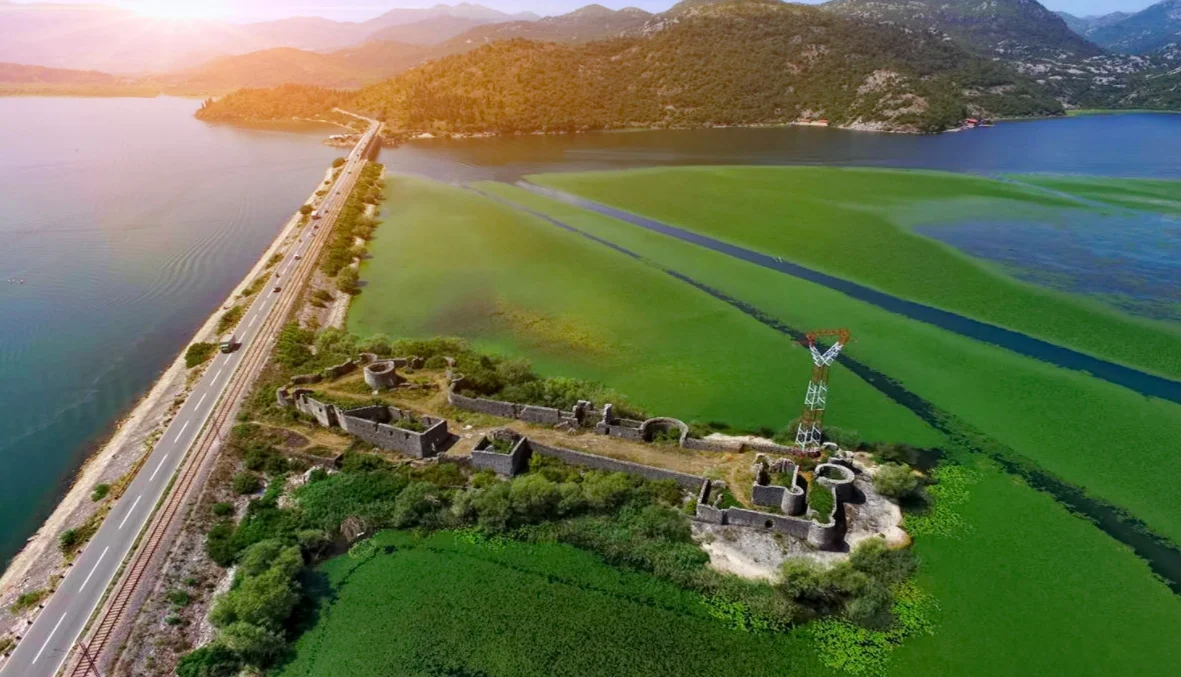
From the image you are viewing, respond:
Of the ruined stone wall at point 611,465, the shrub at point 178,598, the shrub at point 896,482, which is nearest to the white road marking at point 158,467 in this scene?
the shrub at point 178,598

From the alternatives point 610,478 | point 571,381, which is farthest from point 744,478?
point 571,381

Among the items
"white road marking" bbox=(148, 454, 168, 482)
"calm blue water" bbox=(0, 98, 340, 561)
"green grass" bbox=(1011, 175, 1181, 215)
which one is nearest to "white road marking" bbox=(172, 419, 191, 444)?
"white road marking" bbox=(148, 454, 168, 482)

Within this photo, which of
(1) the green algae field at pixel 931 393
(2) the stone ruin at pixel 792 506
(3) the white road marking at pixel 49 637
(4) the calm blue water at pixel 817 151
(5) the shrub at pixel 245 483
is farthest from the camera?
(4) the calm blue water at pixel 817 151

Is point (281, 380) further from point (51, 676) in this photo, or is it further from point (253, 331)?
point (51, 676)

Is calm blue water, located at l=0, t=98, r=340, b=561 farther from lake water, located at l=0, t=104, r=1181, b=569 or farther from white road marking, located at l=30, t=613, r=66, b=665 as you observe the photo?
white road marking, located at l=30, t=613, r=66, b=665

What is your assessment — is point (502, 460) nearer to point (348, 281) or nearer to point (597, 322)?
point (597, 322)

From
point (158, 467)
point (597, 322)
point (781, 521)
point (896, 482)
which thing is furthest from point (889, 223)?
point (158, 467)

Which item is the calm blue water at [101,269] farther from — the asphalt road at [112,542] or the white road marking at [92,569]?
the white road marking at [92,569]
